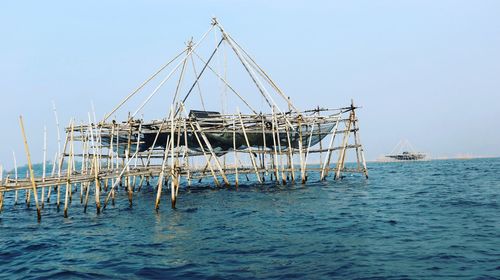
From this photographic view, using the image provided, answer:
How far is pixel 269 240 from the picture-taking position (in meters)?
13.0

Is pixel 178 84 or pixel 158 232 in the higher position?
pixel 178 84

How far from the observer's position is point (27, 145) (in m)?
16.8

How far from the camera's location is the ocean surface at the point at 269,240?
9883mm

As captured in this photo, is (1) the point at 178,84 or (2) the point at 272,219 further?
(1) the point at 178,84

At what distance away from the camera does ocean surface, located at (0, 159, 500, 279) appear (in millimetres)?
9883

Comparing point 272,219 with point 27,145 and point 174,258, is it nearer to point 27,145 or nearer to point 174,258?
point 174,258

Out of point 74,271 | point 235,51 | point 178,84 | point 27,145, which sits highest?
point 235,51

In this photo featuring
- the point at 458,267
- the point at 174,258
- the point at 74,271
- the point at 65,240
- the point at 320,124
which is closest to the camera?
the point at 458,267

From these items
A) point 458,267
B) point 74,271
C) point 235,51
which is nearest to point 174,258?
point 74,271

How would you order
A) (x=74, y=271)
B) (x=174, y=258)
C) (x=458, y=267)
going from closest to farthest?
(x=458, y=267) → (x=74, y=271) → (x=174, y=258)

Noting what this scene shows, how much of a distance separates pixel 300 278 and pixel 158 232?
768 centimetres

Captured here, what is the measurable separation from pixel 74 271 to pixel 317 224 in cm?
880

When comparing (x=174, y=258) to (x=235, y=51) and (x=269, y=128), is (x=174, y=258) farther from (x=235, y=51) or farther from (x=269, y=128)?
(x=235, y=51)

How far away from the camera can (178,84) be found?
101 feet
